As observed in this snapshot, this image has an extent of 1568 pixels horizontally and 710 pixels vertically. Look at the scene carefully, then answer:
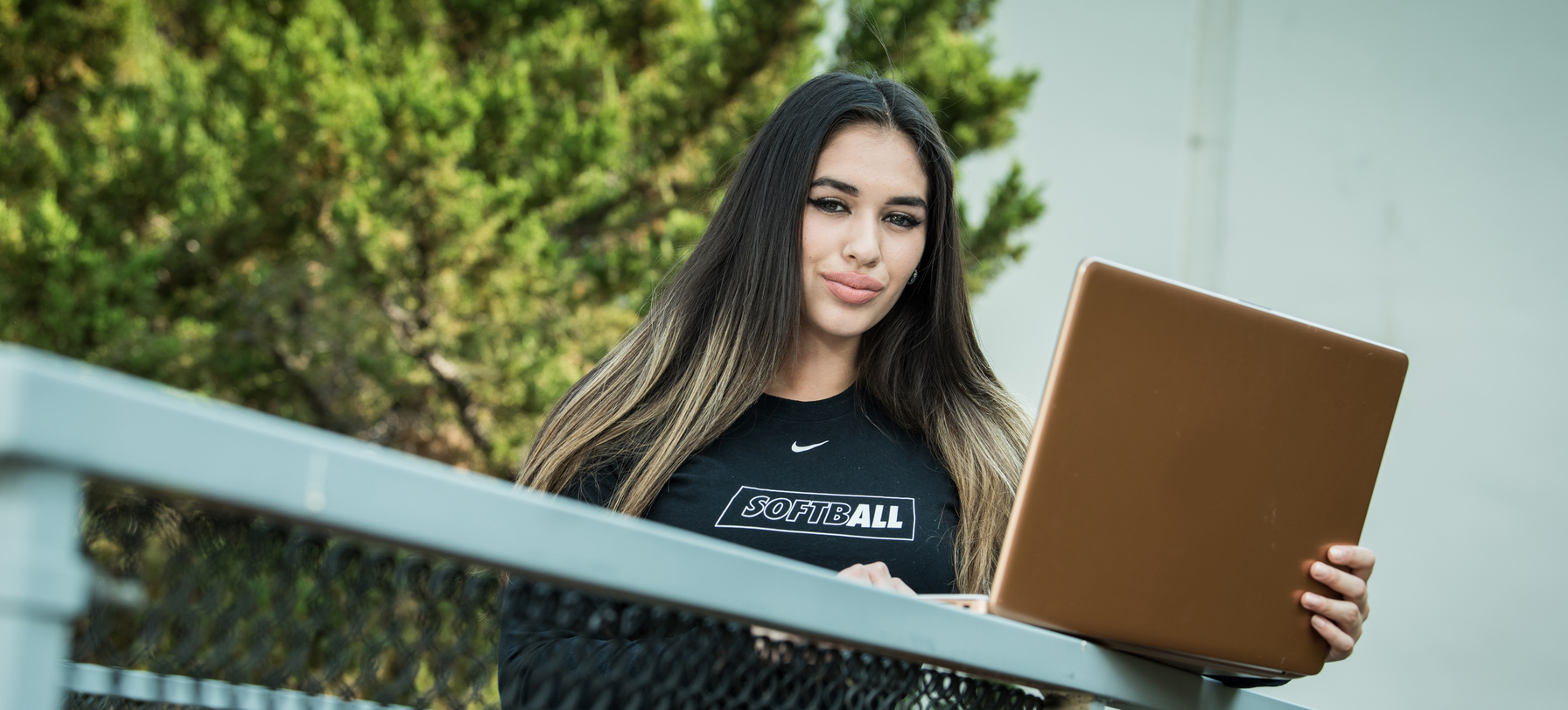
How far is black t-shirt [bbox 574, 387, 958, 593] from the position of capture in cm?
150

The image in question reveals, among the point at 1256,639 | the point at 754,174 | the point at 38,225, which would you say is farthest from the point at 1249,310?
the point at 38,225

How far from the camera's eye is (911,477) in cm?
162

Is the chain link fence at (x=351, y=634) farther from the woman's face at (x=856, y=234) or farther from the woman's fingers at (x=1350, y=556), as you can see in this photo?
the woman's face at (x=856, y=234)

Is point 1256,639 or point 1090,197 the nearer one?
point 1256,639

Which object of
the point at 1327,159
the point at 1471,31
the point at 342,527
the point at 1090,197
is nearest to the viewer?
the point at 342,527

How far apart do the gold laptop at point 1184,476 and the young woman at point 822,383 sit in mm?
658

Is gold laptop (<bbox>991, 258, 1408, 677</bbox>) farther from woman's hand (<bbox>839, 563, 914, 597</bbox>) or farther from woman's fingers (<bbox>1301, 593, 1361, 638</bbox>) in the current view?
woman's hand (<bbox>839, 563, 914, 597</bbox>)

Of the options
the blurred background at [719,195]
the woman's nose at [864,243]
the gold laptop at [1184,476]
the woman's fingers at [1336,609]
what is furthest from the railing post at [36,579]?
the blurred background at [719,195]

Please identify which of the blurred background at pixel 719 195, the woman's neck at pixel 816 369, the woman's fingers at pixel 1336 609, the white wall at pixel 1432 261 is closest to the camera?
the woman's fingers at pixel 1336 609

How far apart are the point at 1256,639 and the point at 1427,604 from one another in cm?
335

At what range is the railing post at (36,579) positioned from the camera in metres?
0.37

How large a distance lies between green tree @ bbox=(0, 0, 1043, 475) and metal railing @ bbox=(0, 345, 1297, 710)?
3823 millimetres

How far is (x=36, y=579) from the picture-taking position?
38 cm

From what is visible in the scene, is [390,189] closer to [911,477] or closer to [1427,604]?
[911,477]
